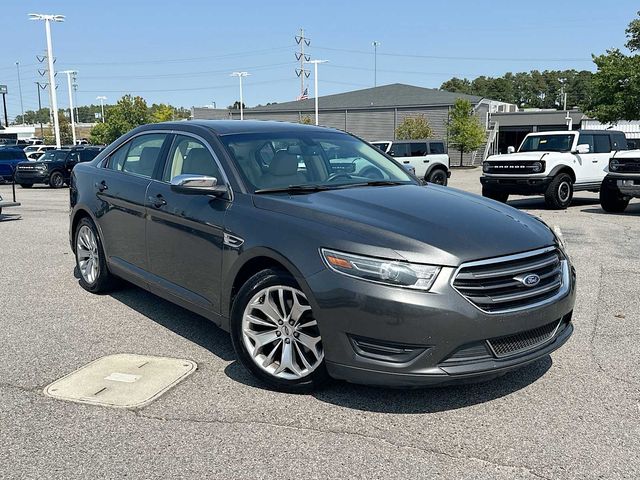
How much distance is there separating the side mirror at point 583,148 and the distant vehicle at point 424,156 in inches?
306

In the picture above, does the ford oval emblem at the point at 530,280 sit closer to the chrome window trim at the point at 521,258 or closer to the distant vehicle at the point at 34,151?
the chrome window trim at the point at 521,258

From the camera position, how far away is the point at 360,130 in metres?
53.8

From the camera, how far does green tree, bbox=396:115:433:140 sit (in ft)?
152

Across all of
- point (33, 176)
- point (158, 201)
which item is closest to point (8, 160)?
point (33, 176)

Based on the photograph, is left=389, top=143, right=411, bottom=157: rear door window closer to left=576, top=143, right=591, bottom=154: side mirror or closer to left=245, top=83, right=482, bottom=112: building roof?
left=576, top=143, right=591, bottom=154: side mirror

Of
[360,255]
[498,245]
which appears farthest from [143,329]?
[498,245]

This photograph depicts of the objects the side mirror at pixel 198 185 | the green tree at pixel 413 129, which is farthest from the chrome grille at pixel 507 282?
the green tree at pixel 413 129

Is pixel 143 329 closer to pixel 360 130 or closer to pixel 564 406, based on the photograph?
pixel 564 406

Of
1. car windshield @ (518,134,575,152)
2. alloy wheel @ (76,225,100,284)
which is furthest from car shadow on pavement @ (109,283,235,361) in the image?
car windshield @ (518,134,575,152)

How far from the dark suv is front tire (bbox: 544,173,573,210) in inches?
695

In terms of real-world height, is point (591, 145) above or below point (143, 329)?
above

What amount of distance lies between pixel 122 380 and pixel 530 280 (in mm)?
2666

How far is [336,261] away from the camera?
11.2ft

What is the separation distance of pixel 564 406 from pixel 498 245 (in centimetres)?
107
